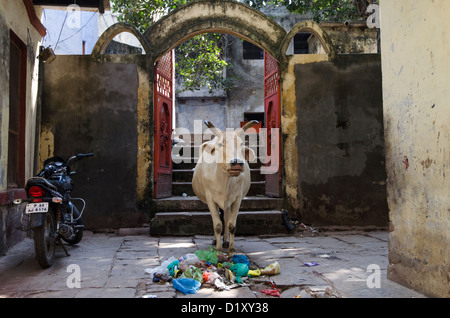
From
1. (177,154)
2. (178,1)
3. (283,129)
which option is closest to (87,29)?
(178,1)

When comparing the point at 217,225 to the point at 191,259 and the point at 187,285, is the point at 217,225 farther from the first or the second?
the point at 187,285

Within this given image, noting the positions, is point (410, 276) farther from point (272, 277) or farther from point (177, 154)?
point (177, 154)

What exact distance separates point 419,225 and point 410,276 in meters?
0.47

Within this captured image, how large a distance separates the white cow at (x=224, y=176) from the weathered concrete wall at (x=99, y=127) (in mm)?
2325

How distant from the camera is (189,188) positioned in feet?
31.1

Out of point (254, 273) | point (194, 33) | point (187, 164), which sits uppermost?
point (194, 33)

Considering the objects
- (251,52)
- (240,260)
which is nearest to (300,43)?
(251,52)

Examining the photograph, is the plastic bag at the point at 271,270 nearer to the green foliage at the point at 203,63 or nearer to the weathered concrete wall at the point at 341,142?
the weathered concrete wall at the point at 341,142

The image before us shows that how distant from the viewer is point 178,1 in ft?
44.3

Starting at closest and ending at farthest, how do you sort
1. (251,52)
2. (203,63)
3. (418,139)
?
1. (418,139)
2. (203,63)
3. (251,52)

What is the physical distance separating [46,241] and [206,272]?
1.91 meters

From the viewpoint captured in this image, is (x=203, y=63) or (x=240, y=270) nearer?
(x=240, y=270)

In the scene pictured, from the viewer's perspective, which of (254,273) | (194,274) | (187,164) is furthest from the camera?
(187,164)

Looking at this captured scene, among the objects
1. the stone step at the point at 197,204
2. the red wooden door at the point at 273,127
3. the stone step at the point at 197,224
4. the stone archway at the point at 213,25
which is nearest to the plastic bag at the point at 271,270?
the stone step at the point at 197,224
